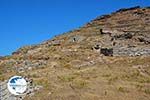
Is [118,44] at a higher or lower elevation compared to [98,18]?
lower

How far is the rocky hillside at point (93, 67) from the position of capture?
81.4ft

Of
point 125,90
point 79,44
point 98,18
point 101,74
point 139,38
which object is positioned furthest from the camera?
point 98,18

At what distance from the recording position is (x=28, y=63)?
3822 centimetres

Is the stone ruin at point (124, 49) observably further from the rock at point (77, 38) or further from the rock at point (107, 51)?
the rock at point (77, 38)

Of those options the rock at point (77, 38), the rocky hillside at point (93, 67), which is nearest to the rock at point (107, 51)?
the rocky hillside at point (93, 67)

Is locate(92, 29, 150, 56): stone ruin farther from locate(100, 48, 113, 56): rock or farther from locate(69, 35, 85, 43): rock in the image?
locate(69, 35, 85, 43): rock

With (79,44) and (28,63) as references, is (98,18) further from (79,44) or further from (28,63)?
(28,63)

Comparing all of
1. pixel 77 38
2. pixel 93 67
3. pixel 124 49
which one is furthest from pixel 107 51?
pixel 77 38

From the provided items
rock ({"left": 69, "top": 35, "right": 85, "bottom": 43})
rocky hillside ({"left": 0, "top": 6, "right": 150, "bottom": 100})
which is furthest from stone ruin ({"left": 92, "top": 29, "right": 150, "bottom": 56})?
rock ({"left": 69, "top": 35, "right": 85, "bottom": 43})

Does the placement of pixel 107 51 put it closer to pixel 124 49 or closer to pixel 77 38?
pixel 124 49

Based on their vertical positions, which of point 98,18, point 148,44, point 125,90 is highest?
point 98,18

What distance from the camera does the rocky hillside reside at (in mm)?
24812

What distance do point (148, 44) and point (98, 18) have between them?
30.7 metres

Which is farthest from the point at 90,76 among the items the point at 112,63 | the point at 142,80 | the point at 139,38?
the point at 139,38
